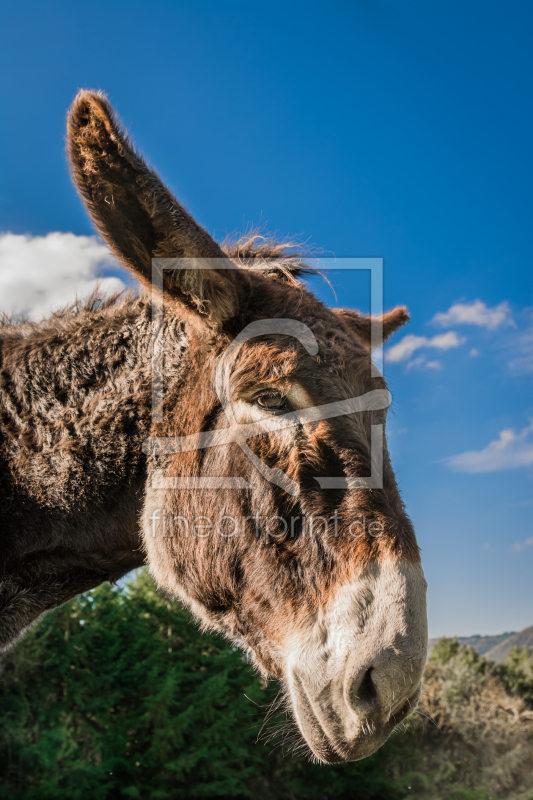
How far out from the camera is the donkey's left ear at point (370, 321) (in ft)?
12.1

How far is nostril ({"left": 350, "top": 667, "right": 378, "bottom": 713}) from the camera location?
199 centimetres

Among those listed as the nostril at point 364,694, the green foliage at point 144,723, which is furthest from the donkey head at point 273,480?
the green foliage at point 144,723

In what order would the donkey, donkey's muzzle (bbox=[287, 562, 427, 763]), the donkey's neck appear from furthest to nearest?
the donkey's neck
the donkey
donkey's muzzle (bbox=[287, 562, 427, 763])

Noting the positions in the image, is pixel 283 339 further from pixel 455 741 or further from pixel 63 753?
pixel 455 741

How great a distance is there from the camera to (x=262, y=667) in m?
2.47

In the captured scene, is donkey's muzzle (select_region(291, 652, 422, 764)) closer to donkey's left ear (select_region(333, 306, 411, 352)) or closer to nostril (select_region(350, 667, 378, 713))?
nostril (select_region(350, 667, 378, 713))

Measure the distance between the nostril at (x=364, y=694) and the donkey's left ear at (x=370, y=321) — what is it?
217 centimetres

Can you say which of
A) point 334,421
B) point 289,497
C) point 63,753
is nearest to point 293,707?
point 289,497

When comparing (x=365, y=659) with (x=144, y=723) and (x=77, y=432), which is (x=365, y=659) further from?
(x=144, y=723)

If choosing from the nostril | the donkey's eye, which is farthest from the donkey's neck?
the nostril

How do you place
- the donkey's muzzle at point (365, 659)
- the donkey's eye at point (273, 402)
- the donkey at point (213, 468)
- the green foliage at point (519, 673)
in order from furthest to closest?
the green foliage at point (519, 673), the donkey's eye at point (273, 402), the donkey at point (213, 468), the donkey's muzzle at point (365, 659)

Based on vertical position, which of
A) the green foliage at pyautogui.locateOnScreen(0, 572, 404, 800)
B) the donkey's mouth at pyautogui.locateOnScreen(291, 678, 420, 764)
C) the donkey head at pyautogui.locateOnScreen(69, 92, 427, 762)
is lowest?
the green foliage at pyautogui.locateOnScreen(0, 572, 404, 800)

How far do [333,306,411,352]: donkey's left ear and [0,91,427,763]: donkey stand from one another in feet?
2.94

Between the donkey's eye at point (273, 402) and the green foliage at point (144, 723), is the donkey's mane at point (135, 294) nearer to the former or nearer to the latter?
the donkey's eye at point (273, 402)
